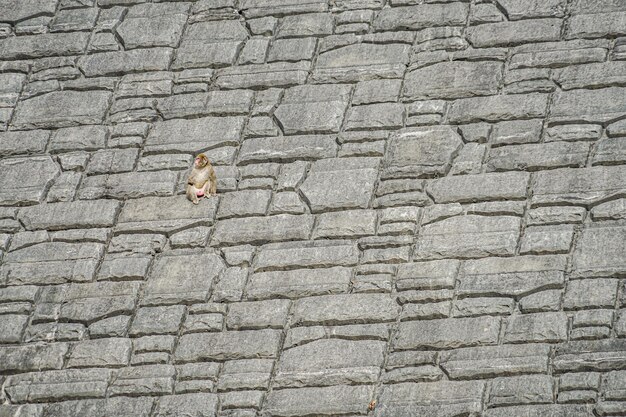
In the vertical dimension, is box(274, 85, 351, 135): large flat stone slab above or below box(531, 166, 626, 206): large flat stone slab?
above

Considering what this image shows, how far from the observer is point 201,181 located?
24.2 ft

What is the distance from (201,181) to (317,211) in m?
0.66

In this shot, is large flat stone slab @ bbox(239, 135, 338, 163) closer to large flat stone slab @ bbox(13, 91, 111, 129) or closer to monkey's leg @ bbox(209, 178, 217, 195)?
monkey's leg @ bbox(209, 178, 217, 195)

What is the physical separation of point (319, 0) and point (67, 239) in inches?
85.2

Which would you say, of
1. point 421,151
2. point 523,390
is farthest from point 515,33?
point 523,390

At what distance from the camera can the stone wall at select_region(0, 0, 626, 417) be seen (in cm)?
643

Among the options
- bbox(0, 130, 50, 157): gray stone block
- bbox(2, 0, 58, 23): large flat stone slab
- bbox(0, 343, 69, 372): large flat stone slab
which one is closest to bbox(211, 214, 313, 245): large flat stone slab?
bbox(0, 343, 69, 372): large flat stone slab

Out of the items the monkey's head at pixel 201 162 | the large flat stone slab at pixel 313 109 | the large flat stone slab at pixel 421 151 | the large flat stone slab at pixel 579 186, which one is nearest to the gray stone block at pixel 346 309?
the large flat stone slab at pixel 421 151

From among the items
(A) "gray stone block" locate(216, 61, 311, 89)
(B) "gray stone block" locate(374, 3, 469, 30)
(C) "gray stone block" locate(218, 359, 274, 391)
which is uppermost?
(B) "gray stone block" locate(374, 3, 469, 30)

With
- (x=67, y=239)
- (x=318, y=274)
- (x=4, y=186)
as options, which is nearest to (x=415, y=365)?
(x=318, y=274)

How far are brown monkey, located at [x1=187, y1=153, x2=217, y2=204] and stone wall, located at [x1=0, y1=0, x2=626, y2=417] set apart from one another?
0.08 metres

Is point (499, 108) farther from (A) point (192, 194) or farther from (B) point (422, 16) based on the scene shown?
(A) point (192, 194)

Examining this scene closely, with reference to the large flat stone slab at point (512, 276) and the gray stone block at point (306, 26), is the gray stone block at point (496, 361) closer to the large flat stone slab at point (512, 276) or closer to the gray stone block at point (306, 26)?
the large flat stone slab at point (512, 276)

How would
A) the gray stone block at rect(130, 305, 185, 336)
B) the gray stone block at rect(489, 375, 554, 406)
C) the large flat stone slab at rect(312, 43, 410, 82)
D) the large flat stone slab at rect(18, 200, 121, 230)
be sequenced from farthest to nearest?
the large flat stone slab at rect(312, 43, 410, 82), the large flat stone slab at rect(18, 200, 121, 230), the gray stone block at rect(130, 305, 185, 336), the gray stone block at rect(489, 375, 554, 406)
